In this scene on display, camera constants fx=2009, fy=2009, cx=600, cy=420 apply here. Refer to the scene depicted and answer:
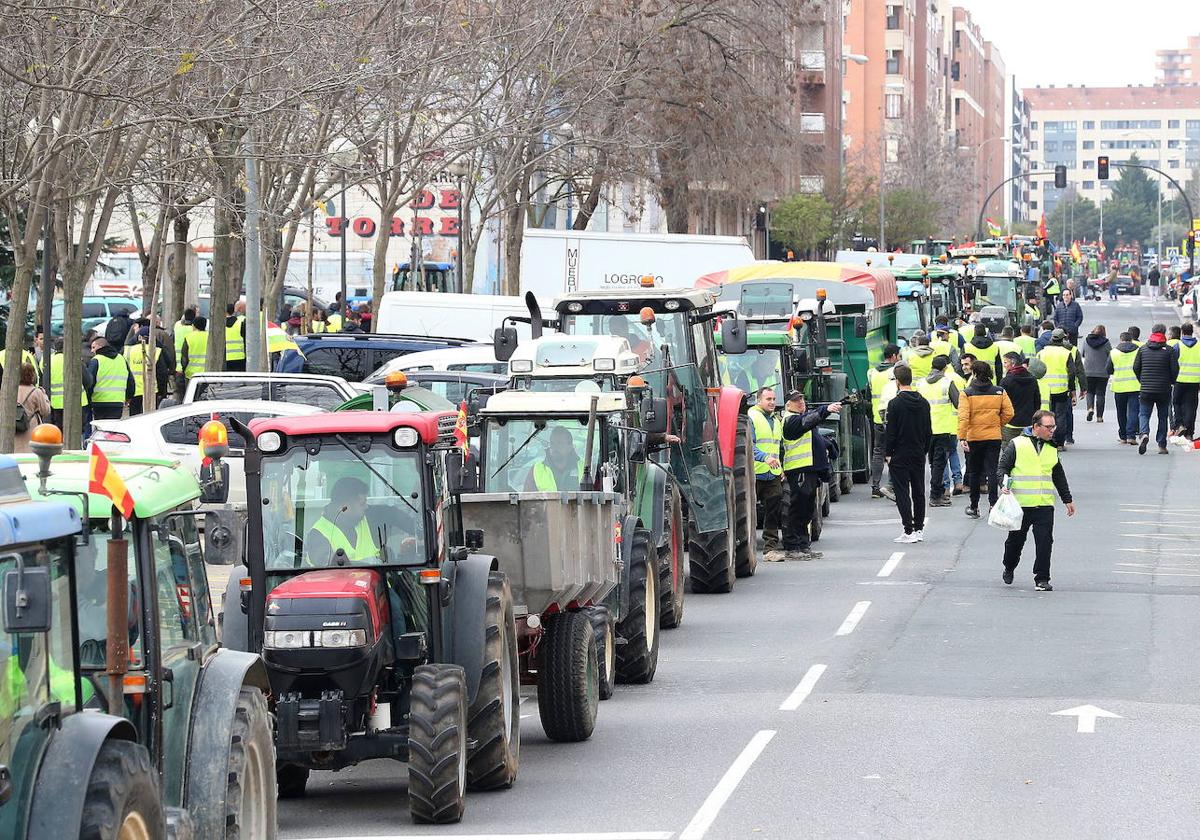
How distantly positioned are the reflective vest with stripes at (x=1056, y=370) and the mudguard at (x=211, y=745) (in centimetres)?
2321

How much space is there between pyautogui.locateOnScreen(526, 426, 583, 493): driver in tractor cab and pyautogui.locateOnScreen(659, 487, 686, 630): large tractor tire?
6.44ft

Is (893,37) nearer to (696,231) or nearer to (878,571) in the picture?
(696,231)

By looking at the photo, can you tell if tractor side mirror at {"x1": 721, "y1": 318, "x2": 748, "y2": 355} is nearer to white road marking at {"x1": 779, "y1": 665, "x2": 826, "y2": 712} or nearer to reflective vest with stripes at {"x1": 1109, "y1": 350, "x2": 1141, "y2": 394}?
white road marking at {"x1": 779, "y1": 665, "x2": 826, "y2": 712}

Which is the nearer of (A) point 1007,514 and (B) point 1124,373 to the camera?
(A) point 1007,514

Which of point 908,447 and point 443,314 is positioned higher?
point 443,314

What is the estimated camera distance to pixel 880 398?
24766 millimetres

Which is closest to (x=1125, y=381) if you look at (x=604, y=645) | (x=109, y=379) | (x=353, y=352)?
(x=353, y=352)

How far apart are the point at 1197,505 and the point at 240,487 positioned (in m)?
11.4

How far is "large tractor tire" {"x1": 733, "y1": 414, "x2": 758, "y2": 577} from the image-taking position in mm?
18594

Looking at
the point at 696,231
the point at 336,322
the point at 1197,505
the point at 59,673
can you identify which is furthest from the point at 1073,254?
the point at 59,673

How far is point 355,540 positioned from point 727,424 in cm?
892

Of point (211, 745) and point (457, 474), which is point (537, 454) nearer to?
point (457, 474)

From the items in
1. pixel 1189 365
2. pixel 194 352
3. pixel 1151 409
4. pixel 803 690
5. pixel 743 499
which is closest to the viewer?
pixel 803 690

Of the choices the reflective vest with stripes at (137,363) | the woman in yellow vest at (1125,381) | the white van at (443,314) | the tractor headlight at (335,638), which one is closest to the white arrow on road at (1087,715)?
the tractor headlight at (335,638)
